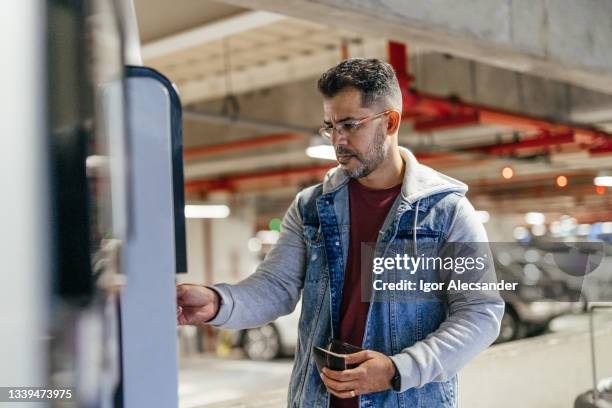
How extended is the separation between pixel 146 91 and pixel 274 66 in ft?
22.3

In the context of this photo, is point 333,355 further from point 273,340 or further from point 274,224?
point 274,224

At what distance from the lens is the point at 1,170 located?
137 cm

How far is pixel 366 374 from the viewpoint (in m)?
1.86

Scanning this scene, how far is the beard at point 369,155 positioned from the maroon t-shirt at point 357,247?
90 mm

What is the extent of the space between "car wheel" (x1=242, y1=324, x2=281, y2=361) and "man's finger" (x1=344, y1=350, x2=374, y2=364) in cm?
853

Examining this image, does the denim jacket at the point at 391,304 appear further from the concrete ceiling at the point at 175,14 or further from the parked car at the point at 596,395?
the concrete ceiling at the point at 175,14

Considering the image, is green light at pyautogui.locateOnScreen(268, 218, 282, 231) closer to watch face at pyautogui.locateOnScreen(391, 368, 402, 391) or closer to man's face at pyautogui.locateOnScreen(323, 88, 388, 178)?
man's face at pyautogui.locateOnScreen(323, 88, 388, 178)

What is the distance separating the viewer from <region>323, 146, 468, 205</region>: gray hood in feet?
6.62

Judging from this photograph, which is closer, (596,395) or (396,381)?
(396,381)

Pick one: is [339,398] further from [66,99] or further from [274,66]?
[274,66]

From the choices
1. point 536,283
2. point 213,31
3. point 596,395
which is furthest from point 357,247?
point 213,31

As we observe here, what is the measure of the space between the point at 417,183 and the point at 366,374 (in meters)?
0.53

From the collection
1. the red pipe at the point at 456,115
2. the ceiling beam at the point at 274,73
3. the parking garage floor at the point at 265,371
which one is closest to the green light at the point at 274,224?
the parking garage floor at the point at 265,371

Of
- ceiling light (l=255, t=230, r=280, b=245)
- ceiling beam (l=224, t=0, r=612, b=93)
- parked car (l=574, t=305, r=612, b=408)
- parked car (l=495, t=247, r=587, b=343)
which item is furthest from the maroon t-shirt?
ceiling light (l=255, t=230, r=280, b=245)
